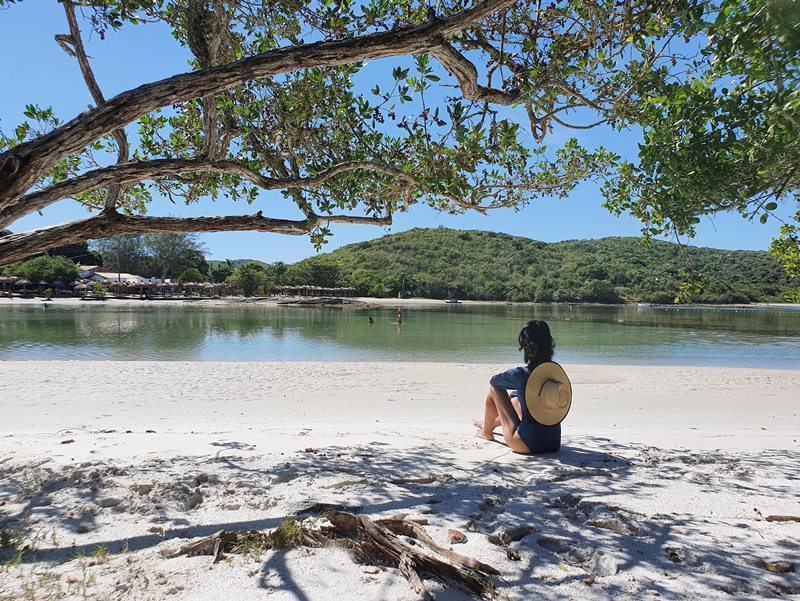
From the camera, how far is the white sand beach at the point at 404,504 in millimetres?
1989

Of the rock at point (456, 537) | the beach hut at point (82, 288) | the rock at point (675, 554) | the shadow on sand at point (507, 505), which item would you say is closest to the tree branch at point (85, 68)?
the shadow on sand at point (507, 505)

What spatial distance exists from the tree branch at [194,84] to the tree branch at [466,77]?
0.24 metres

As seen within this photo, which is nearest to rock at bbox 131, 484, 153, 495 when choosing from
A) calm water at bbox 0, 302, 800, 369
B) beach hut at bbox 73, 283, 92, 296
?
calm water at bbox 0, 302, 800, 369

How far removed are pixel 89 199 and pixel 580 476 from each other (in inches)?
252

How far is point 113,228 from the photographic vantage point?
3605 mm

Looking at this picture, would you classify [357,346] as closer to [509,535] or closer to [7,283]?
[509,535]

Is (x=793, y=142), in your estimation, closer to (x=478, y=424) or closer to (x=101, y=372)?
(x=478, y=424)

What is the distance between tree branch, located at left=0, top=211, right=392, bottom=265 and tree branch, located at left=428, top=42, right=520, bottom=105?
1.89 metres

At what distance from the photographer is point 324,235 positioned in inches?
214

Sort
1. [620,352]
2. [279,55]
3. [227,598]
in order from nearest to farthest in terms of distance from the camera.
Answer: [227,598] → [279,55] → [620,352]

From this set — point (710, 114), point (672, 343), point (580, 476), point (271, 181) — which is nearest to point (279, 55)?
point (271, 181)

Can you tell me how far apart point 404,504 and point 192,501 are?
1273 mm

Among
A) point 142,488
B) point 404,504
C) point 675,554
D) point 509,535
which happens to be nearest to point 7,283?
point 142,488

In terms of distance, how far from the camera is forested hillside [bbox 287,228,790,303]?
82.5 m
